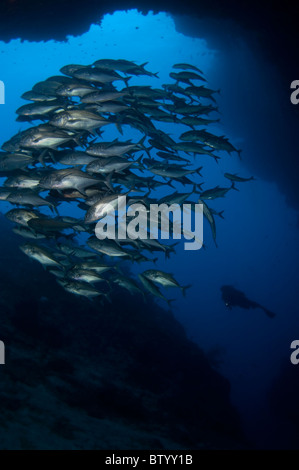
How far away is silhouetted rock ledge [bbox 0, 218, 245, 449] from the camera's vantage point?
13.1 feet

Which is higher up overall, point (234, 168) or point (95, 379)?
point (234, 168)

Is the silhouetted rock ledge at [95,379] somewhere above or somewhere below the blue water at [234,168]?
below

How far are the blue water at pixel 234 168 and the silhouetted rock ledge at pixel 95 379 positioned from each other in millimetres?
5374

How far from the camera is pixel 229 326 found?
182 ft

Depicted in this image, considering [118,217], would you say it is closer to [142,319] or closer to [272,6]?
[142,319]

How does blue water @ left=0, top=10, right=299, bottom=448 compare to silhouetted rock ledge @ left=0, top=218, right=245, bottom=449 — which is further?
blue water @ left=0, top=10, right=299, bottom=448

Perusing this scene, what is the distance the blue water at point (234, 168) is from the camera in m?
16.8

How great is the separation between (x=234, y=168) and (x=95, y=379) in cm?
9413

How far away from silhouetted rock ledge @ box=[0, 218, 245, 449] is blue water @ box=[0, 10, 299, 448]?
212 inches

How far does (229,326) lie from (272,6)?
55640mm

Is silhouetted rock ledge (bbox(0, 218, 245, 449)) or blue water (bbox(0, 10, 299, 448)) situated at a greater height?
blue water (bbox(0, 10, 299, 448))

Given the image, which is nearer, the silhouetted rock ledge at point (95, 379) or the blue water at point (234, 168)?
the silhouetted rock ledge at point (95, 379)

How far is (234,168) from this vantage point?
91250 millimetres

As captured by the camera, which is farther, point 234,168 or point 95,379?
point 234,168
